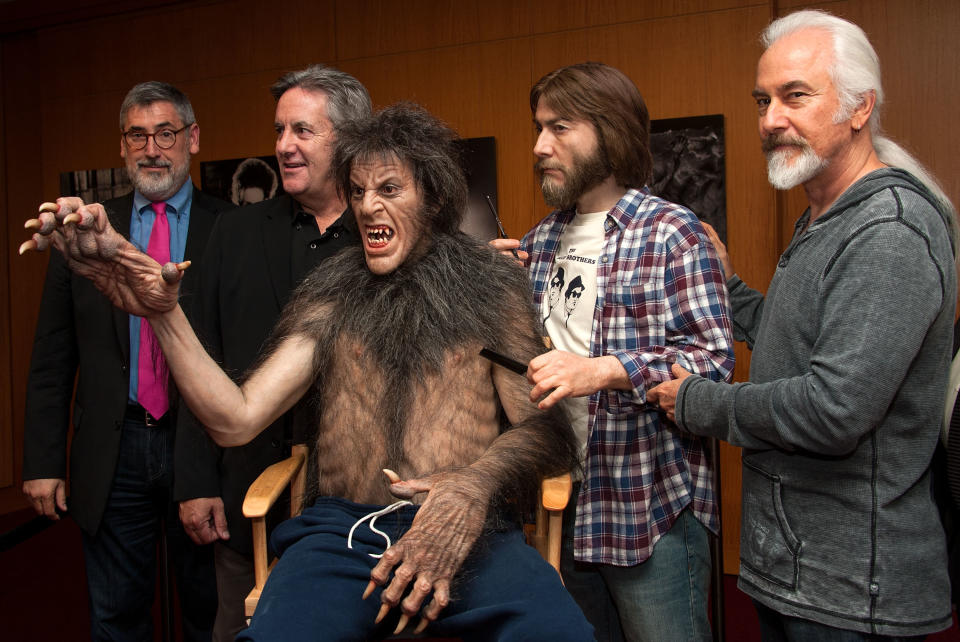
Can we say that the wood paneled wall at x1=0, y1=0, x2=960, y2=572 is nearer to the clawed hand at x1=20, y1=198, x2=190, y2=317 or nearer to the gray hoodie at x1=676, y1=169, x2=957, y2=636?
the gray hoodie at x1=676, y1=169, x2=957, y2=636

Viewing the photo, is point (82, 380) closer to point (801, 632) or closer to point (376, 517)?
point (376, 517)

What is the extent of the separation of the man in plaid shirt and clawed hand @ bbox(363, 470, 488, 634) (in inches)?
12.8

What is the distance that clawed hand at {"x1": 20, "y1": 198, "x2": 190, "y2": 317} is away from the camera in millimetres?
1446

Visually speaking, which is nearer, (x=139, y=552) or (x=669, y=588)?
(x=669, y=588)

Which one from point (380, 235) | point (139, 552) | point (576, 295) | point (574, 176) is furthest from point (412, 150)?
point (139, 552)

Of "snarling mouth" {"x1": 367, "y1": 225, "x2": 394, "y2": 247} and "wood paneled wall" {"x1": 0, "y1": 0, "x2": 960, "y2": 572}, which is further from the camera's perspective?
"wood paneled wall" {"x1": 0, "y1": 0, "x2": 960, "y2": 572}

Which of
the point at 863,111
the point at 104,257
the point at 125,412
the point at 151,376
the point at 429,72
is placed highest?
the point at 429,72

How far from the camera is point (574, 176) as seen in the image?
2.11 meters

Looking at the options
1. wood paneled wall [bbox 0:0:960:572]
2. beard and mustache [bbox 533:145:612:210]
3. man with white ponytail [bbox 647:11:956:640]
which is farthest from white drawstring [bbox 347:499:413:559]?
wood paneled wall [bbox 0:0:960:572]

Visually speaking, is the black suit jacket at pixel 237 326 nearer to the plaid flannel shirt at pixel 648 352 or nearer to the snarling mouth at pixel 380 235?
the snarling mouth at pixel 380 235

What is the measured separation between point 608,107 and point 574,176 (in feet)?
0.66

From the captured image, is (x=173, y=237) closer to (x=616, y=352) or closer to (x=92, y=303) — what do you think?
(x=92, y=303)

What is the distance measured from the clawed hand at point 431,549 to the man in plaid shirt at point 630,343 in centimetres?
32

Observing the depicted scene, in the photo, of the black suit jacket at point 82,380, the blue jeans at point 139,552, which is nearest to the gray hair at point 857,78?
the black suit jacket at point 82,380
